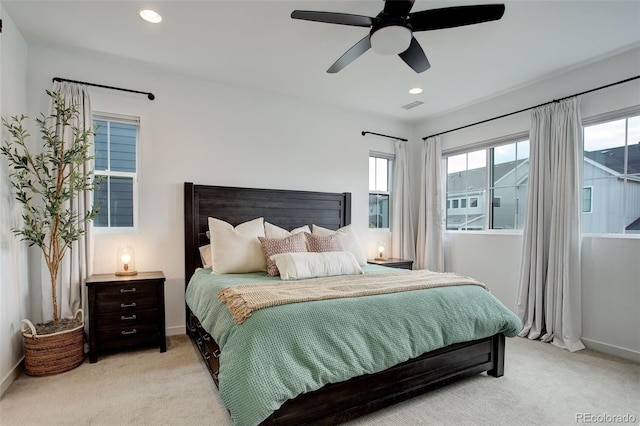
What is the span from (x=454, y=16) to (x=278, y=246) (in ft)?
7.78

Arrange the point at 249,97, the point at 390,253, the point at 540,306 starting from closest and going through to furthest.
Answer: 1. the point at 540,306
2. the point at 249,97
3. the point at 390,253

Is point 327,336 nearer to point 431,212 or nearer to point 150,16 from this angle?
point 150,16

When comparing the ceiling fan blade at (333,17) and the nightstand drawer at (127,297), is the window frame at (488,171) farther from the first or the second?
the nightstand drawer at (127,297)

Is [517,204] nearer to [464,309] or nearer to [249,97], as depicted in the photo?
[464,309]

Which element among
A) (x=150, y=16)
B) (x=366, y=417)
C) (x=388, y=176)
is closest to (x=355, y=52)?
(x=150, y=16)

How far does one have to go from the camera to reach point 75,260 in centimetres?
303

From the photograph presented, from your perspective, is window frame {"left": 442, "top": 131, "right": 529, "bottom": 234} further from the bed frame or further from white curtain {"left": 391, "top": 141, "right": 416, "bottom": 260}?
the bed frame

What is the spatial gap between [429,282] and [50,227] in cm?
321

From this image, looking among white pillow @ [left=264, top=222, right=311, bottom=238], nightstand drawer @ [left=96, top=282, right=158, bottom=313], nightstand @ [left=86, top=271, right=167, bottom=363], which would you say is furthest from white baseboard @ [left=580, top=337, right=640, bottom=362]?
nightstand drawer @ [left=96, top=282, right=158, bottom=313]

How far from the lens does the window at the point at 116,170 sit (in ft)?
11.0

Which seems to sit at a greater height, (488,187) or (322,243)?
(488,187)

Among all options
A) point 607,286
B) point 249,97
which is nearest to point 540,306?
point 607,286

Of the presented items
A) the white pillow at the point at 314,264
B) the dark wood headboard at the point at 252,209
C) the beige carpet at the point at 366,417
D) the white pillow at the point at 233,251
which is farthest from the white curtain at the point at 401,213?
the white pillow at the point at 233,251

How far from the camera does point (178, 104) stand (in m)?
3.61
